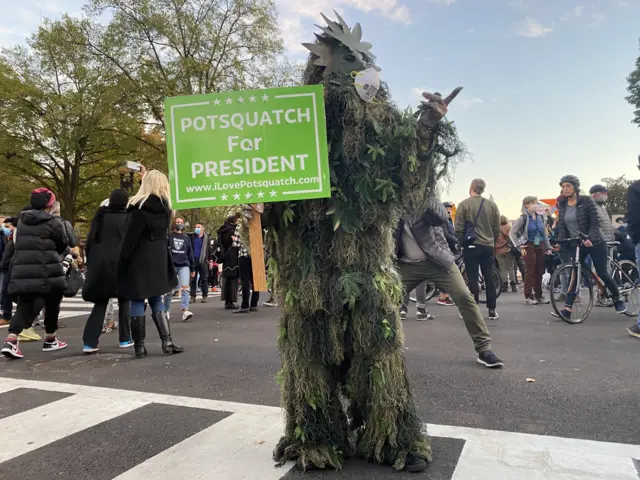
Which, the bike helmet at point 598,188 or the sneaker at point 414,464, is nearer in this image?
the sneaker at point 414,464

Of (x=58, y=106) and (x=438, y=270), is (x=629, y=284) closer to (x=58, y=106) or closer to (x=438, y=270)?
(x=438, y=270)

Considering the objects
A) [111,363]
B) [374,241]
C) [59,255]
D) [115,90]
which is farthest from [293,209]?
[115,90]

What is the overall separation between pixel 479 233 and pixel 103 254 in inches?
198

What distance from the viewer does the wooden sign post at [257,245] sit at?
2.64 meters

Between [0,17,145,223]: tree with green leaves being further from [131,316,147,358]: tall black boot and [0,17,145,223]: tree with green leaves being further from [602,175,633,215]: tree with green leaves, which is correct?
[602,175,633,215]: tree with green leaves

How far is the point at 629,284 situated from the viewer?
29.2 feet

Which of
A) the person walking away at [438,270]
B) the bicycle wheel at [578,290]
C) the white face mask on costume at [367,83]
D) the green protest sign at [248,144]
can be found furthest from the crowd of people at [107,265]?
the bicycle wheel at [578,290]

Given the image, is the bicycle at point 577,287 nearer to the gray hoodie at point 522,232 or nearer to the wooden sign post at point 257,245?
the gray hoodie at point 522,232

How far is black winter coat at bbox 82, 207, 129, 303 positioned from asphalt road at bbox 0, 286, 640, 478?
2.42ft

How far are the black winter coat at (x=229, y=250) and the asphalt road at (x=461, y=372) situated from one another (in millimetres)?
2440

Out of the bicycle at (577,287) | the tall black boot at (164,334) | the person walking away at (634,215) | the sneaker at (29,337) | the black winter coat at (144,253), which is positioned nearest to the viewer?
the black winter coat at (144,253)

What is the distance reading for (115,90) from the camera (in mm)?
22250

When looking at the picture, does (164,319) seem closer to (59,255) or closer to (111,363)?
(111,363)

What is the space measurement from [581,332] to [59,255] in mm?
6610
